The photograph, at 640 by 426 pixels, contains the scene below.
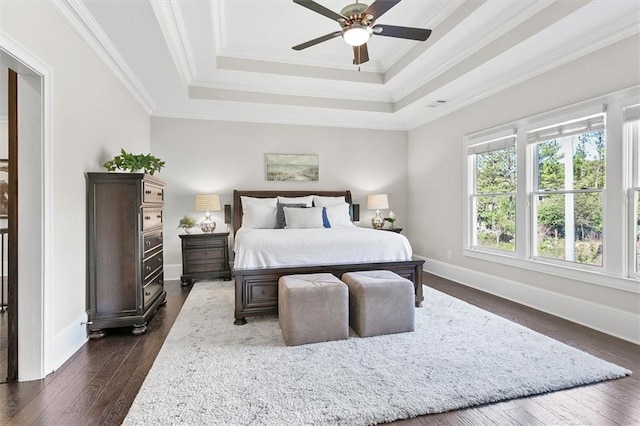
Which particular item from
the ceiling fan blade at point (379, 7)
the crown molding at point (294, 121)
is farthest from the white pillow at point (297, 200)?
the ceiling fan blade at point (379, 7)

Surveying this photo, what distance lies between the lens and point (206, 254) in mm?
4801

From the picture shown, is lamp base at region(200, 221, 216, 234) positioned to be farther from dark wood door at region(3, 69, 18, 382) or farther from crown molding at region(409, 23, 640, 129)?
crown molding at region(409, 23, 640, 129)

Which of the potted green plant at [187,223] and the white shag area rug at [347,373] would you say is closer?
the white shag area rug at [347,373]

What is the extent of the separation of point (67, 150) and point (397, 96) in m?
4.38

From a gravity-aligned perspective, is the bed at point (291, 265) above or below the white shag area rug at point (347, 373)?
above

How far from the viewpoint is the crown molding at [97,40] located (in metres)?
2.39

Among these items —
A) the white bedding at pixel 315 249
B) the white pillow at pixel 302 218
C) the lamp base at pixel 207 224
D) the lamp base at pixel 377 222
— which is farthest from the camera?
the lamp base at pixel 377 222

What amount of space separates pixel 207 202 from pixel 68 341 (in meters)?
2.77

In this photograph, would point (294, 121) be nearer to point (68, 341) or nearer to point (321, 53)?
point (321, 53)

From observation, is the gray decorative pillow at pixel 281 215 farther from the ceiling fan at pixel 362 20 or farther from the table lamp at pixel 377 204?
the ceiling fan at pixel 362 20

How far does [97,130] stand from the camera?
3.00 meters

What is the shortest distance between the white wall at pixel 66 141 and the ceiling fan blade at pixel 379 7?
7.44 feet

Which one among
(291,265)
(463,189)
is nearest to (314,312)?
(291,265)

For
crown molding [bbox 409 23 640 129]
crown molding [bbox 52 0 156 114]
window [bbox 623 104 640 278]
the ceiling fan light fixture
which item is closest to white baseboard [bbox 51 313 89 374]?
crown molding [bbox 52 0 156 114]
